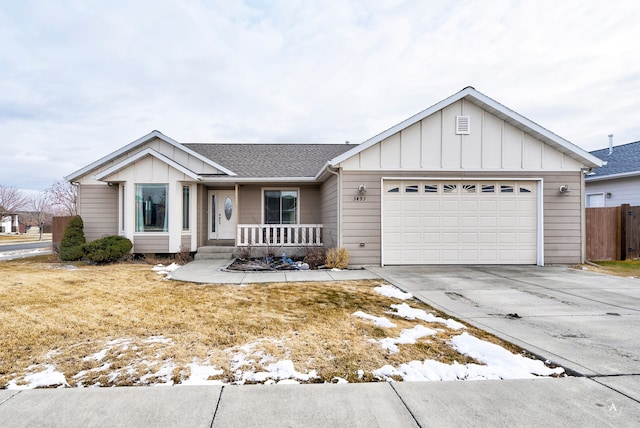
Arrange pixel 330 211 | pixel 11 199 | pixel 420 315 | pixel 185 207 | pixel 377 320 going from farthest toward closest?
pixel 11 199, pixel 185 207, pixel 330 211, pixel 420 315, pixel 377 320

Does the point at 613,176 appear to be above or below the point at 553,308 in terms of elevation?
above

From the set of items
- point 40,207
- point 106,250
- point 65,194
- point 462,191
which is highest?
point 65,194

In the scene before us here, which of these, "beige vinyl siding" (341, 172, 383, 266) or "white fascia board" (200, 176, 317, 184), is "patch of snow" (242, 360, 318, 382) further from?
"white fascia board" (200, 176, 317, 184)

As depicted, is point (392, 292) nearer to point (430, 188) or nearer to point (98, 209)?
point (430, 188)

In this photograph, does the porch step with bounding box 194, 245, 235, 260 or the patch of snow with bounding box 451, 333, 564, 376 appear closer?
the patch of snow with bounding box 451, 333, 564, 376

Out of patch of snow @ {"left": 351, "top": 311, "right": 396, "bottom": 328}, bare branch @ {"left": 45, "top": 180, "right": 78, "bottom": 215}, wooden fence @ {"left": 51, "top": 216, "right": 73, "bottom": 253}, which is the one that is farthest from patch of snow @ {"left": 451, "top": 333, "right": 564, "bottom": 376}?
bare branch @ {"left": 45, "top": 180, "right": 78, "bottom": 215}

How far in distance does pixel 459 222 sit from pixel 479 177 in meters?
1.42

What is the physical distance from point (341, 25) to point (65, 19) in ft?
32.0

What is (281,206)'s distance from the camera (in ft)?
41.2

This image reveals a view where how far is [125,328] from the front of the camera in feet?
13.3

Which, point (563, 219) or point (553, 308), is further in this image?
point (563, 219)

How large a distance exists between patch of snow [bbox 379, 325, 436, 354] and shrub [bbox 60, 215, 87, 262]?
10995 millimetres

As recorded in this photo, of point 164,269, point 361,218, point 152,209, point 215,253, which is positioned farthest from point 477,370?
point 152,209

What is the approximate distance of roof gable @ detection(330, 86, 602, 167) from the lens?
28.6 feet
